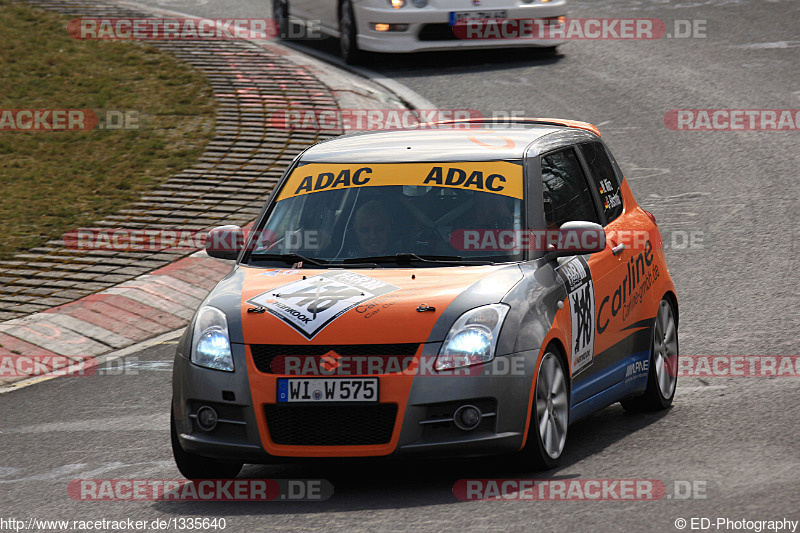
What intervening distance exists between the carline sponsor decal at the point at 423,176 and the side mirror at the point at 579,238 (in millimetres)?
410

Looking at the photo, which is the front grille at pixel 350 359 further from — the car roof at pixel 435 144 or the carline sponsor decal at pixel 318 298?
the car roof at pixel 435 144

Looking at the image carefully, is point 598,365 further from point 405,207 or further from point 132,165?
point 132,165

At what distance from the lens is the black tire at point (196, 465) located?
669cm

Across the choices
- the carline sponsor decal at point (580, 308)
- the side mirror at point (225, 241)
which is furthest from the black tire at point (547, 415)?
the side mirror at point (225, 241)

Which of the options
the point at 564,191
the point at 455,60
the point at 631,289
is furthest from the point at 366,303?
the point at 455,60

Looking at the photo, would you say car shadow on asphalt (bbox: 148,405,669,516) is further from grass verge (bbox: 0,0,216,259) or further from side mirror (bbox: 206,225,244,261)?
grass verge (bbox: 0,0,216,259)

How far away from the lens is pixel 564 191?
7520 mm

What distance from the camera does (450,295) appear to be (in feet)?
21.0

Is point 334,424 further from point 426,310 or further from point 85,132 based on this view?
point 85,132

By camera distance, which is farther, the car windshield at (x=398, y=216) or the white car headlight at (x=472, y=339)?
the car windshield at (x=398, y=216)

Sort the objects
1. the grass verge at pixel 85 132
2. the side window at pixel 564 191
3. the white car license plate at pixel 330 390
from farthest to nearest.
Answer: the grass verge at pixel 85 132
the side window at pixel 564 191
the white car license plate at pixel 330 390

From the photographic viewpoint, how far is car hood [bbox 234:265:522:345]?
620cm

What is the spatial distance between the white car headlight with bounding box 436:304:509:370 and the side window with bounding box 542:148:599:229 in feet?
3.35

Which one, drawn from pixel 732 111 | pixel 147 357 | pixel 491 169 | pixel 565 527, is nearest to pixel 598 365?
pixel 491 169
